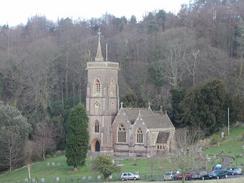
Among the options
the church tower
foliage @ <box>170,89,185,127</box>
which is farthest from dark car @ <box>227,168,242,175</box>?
foliage @ <box>170,89,185,127</box>

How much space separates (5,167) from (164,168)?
19618mm

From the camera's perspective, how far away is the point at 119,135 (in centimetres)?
7169

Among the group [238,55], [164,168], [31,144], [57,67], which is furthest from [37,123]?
[238,55]

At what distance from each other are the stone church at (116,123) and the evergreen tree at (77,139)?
621 cm

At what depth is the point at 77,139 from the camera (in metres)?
64.5

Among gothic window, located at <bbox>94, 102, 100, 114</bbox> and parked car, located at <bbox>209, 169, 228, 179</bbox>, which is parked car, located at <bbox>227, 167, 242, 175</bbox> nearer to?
parked car, located at <bbox>209, 169, 228, 179</bbox>

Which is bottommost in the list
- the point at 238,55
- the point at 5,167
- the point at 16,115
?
the point at 5,167

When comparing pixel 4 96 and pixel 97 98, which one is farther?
pixel 4 96

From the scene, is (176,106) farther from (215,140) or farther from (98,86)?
(98,86)

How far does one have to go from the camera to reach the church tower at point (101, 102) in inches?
2837

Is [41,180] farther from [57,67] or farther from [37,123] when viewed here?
[57,67]

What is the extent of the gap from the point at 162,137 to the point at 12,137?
1561 centimetres

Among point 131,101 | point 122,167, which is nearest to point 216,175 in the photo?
point 122,167

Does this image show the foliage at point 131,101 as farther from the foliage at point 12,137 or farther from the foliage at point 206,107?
the foliage at point 12,137
